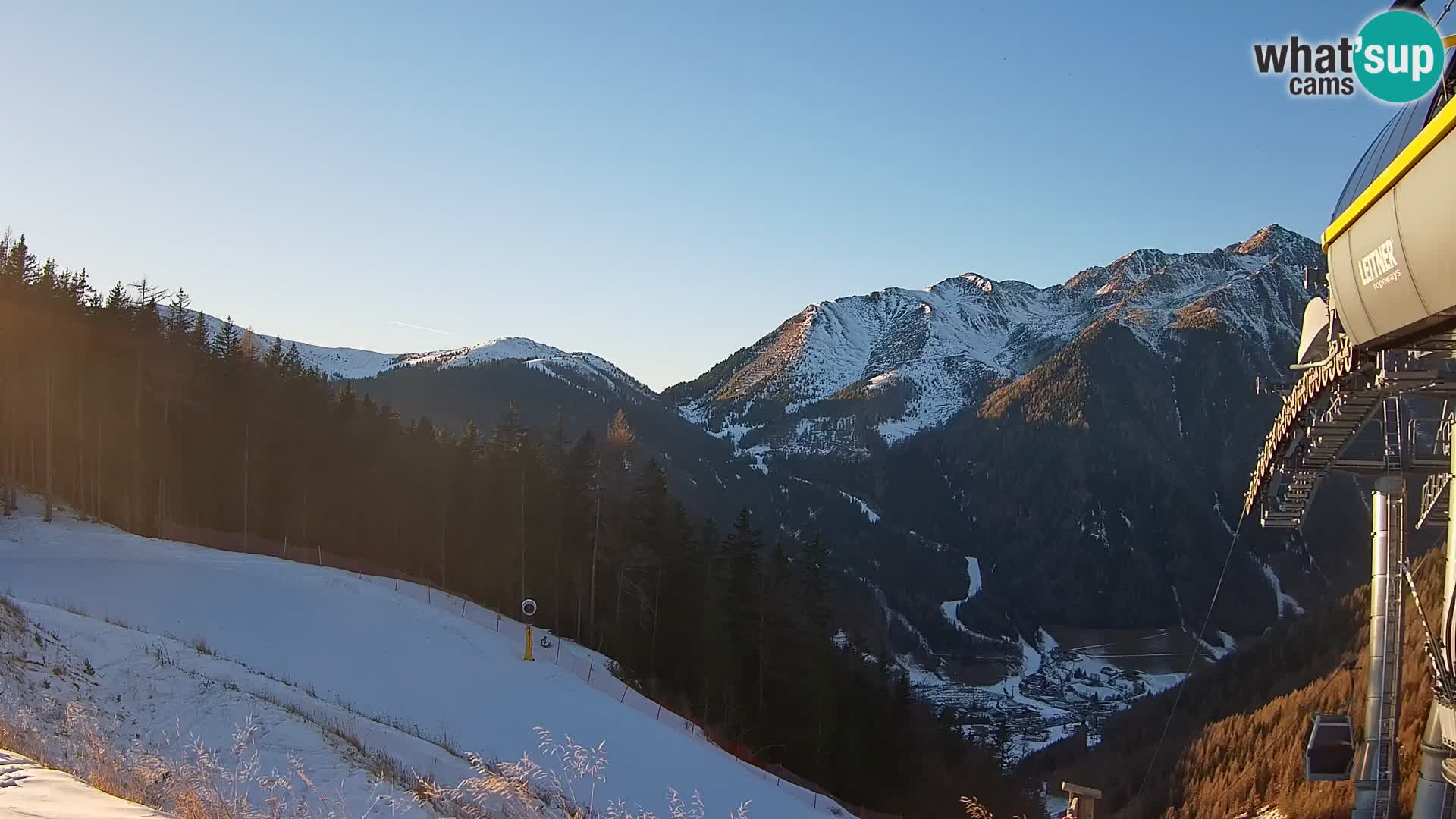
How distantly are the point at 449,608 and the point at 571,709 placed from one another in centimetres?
1158

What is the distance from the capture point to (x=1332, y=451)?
48.3 ft

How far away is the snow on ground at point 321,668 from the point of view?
38.5ft

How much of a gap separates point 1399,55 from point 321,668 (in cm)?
1909

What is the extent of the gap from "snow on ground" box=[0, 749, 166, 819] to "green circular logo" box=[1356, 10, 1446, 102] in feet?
27.6

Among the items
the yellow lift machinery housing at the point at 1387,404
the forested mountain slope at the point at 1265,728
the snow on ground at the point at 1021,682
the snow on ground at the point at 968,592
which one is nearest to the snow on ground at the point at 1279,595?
the snow on ground at the point at 1021,682

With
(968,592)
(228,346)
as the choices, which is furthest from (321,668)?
(968,592)

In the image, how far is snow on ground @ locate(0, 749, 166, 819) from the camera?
17.9 feet

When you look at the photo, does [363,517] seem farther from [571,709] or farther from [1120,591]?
[1120,591]

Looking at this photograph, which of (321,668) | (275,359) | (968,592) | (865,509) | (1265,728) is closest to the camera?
(321,668)

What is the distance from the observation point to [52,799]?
229 inches

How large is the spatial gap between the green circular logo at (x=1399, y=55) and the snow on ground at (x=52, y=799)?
8.41 m

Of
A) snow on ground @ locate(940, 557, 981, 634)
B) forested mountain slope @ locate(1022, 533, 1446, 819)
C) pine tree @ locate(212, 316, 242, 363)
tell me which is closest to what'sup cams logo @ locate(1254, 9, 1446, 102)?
forested mountain slope @ locate(1022, 533, 1446, 819)

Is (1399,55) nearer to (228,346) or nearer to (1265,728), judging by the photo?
(1265,728)

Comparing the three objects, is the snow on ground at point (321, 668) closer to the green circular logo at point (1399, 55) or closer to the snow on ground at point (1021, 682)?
the green circular logo at point (1399, 55)
